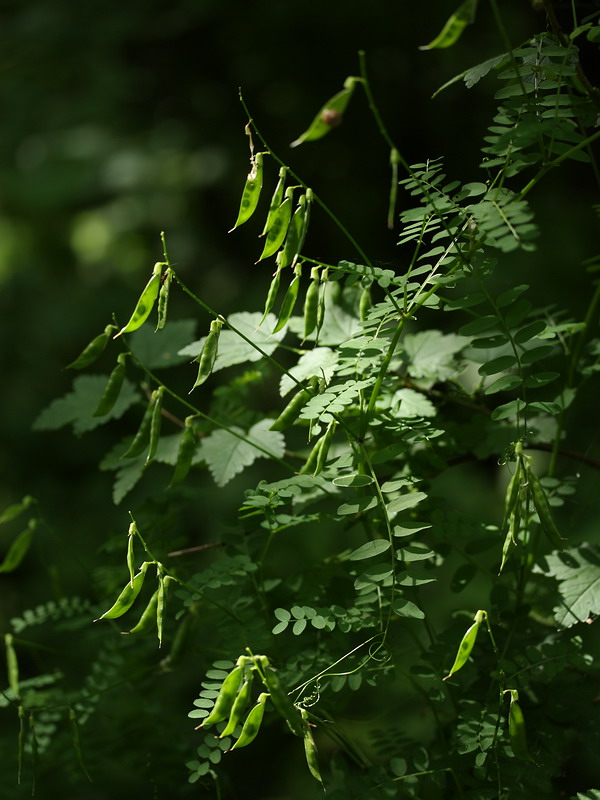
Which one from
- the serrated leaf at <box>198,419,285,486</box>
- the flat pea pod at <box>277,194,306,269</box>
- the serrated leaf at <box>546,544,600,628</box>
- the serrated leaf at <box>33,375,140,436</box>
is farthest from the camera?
the serrated leaf at <box>33,375,140,436</box>

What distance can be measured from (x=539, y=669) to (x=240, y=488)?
150 centimetres

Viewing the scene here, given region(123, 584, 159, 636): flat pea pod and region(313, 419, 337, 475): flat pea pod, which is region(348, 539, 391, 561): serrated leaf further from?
region(123, 584, 159, 636): flat pea pod

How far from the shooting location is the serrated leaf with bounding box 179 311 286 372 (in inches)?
42.3

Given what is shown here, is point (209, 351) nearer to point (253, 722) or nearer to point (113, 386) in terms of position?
point (113, 386)

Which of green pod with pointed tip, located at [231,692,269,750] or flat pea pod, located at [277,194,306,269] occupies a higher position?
flat pea pod, located at [277,194,306,269]

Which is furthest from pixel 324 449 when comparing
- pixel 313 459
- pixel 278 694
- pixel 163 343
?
pixel 163 343

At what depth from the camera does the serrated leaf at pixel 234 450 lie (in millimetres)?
1032

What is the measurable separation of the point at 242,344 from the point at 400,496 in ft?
1.08

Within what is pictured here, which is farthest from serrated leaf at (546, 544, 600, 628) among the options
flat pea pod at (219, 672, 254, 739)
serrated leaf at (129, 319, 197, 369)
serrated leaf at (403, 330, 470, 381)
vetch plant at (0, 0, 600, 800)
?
serrated leaf at (129, 319, 197, 369)

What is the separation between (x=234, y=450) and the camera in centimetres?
106

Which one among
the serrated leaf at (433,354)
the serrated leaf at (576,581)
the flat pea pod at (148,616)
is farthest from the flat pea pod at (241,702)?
the serrated leaf at (433,354)

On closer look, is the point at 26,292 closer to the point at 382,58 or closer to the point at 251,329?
the point at 382,58

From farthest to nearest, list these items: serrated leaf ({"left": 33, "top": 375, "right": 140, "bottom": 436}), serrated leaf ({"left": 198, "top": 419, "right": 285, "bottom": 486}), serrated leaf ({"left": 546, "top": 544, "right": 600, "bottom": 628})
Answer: serrated leaf ({"left": 33, "top": 375, "right": 140, "bottom": 436}) < serrated leaf ({"left": 198, "top": 419, "right": 285, "bottom": 486}) < serrated leaf ({"left": 546, "top": 544, "right": 600, "bottom": 628})

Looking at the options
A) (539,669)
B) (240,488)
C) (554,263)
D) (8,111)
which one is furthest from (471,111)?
(539,669)
